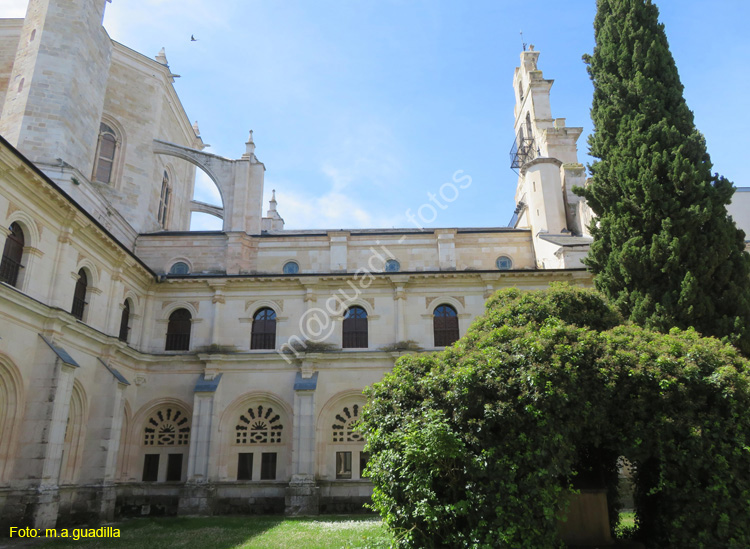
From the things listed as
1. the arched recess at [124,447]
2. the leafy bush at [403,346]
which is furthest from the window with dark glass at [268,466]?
the leafy bush at [403,346]

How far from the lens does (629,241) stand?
15.5 m

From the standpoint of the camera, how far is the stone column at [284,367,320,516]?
20484 mm

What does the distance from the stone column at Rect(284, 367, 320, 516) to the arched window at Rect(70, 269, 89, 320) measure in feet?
28.8

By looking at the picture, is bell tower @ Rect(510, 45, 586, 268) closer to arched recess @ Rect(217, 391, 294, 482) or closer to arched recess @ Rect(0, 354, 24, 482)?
arched recess @ Rect(217, 391, 294, 482)

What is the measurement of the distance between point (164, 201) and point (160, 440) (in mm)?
15342

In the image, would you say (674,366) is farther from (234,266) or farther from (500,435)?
(234,266)

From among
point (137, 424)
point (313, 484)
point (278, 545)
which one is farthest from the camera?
point (137, 424)

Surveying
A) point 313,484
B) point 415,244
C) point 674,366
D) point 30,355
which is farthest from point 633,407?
point 415,244

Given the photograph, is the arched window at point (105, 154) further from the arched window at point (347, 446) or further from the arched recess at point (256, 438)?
the arched window at point (347, 446)

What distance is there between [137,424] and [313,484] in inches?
323

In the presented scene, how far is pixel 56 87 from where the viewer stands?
2164 cm

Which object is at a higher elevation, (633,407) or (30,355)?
(30,355)

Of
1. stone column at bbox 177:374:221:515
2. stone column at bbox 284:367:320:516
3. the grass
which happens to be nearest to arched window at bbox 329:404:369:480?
stone column at bbox 284:367:320:516

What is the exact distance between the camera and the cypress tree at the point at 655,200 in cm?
1451
